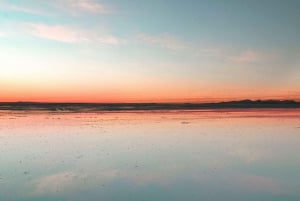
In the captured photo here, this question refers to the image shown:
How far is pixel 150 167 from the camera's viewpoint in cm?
1146

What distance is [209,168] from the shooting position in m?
11.4

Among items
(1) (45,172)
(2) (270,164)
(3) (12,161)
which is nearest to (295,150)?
(2) (270,164)

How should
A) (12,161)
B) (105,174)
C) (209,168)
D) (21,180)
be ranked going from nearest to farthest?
(21,180), (105,174), (209,168), (12,161)

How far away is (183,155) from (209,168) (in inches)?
80.1

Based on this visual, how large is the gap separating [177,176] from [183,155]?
3.07 m

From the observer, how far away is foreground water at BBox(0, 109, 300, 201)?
8820 millimetres

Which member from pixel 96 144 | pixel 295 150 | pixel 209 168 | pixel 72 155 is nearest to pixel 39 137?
pixel 96 144

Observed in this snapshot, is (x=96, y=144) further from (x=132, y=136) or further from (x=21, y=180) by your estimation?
(x=21, y=180)

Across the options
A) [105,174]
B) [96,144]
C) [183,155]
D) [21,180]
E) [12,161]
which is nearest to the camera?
[21,180]

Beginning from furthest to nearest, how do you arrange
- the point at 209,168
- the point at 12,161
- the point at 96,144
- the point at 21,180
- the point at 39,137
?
the point at 39,137 < the point at 96,144 < the point at 12,161 < the point at 209,168 < the point at 21,180

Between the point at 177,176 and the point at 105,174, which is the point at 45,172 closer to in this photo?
the point at 105,174

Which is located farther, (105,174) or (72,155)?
(72,155)

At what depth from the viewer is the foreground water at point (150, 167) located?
8820mm

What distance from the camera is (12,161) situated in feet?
40.9
